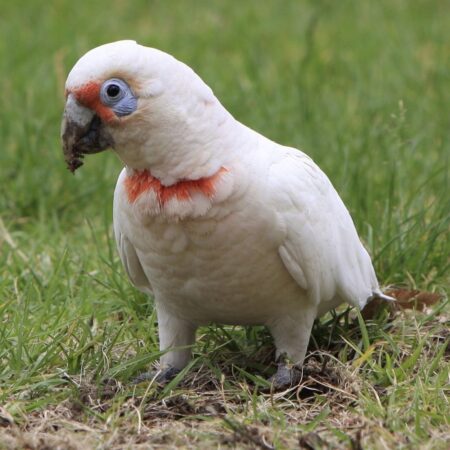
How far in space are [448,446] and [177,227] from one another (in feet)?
3.44

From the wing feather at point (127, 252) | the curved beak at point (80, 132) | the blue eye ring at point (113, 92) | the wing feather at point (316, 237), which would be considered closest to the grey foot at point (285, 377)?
the wing feather at point (316, 237)

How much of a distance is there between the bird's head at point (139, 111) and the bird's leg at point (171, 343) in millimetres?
619

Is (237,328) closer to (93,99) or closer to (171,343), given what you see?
(171,343)

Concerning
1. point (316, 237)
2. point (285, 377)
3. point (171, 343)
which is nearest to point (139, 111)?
point (316, 237)

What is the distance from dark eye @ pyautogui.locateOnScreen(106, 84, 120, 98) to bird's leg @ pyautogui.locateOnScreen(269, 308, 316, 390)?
3.19 feet

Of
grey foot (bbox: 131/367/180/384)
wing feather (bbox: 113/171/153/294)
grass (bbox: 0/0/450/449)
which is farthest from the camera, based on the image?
grey foot (bbox: 131/367/180/384)

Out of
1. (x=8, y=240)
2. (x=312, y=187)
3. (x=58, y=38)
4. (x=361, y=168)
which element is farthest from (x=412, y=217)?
(x=58, y=38)

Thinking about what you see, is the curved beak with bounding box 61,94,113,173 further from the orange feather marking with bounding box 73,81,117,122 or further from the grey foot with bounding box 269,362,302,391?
the grey foot with bounding box 269,362,302,391

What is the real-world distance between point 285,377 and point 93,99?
116 centimetres

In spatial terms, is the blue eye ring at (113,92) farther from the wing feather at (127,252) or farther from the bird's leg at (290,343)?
the bird's leg at (290,343)

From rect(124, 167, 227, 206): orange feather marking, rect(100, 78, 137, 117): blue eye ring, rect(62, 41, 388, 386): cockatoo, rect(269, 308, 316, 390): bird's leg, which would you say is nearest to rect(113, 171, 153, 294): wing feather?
rect(62, 41, 388, 386): cockatoo

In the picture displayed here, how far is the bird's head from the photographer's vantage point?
3.24m

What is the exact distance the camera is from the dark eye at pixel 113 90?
324cm

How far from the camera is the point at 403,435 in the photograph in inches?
123
